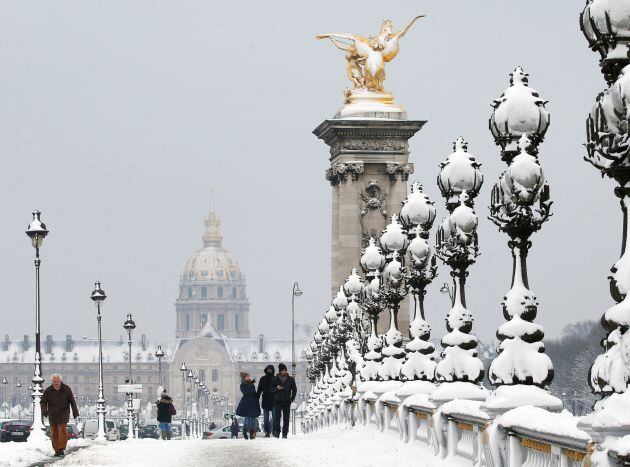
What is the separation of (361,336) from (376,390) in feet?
33.2

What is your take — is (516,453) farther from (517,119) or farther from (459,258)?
(459,258)

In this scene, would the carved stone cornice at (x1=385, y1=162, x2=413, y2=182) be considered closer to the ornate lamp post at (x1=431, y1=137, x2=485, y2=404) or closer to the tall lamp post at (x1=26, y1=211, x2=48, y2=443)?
the tall lamp post at (x1=26, y1=211, x2=48, y2=443)

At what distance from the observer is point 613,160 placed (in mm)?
12648

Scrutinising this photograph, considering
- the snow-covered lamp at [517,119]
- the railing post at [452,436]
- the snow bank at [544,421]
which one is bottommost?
the railing post at [452,436]

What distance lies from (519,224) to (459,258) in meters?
5.18

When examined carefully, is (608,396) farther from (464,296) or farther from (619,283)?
(464,296)

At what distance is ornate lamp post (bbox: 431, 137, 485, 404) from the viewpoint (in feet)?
75.4

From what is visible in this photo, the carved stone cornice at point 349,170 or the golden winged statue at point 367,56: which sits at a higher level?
the golden winged statue at point 367,56

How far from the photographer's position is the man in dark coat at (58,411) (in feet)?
112

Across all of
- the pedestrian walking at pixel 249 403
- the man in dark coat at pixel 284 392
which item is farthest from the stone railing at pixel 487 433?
the pedestrian walking at pixel 249 403

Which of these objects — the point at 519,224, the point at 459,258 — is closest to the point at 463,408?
the point at 459,258

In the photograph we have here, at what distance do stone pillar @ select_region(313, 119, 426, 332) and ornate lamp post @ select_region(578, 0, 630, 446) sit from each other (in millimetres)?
68511

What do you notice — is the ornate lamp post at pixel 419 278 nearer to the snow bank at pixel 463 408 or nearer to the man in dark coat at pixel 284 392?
the snow bank at pixel 463 408

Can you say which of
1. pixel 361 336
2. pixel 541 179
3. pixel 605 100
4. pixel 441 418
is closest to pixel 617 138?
pixel 605 100
